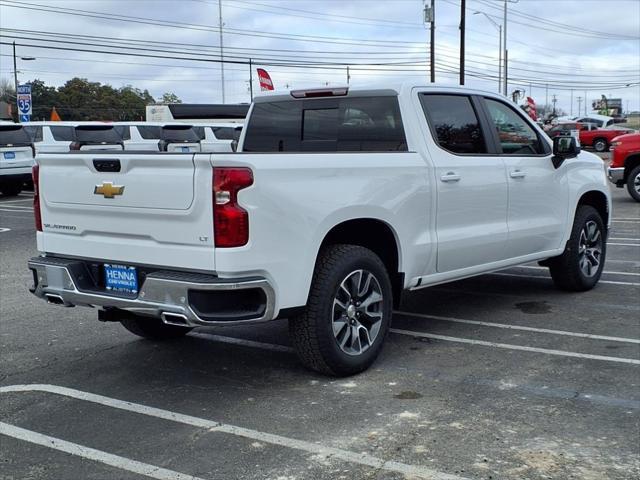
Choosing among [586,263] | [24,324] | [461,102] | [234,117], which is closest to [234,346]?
[24,324]

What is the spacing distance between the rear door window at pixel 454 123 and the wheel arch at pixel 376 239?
0.93 meters

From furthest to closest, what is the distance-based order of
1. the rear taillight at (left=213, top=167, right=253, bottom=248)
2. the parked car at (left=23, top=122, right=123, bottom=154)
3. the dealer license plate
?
the parked car at (left=23, top=122, right=123, bottom=154), the dealer license plate, the rear taillight at (left=213, top=167, right=253, bottom=248)

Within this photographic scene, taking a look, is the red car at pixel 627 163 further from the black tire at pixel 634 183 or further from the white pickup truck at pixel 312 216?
the white pickup truck at pixel 312 216

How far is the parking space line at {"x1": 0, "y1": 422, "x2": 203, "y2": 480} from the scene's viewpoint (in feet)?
11.9

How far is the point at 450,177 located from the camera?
566cm

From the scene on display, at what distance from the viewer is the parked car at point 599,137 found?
133 feet

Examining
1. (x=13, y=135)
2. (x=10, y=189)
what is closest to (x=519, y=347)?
(x=13, y=135)

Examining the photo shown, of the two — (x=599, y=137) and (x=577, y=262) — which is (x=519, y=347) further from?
(x=599, y=137)

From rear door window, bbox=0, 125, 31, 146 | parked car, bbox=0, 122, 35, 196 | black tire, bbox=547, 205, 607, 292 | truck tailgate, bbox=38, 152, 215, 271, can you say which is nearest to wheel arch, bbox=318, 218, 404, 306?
truck tailgate, bbox=38, 152, 215, 271

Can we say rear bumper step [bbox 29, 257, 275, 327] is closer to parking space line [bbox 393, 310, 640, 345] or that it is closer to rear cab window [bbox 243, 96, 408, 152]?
rear cab window [bbox 243, 96, 408, 152]

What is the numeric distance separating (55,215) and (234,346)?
172cm

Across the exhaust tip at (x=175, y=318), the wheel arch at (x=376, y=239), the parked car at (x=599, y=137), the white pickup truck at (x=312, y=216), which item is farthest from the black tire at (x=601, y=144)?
the exhaust tip at (x=175, y=318)

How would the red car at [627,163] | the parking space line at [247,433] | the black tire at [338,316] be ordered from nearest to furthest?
1. the parking space line at [247,433]
2. the black tire at [338,316]
3. the red car at [627,163]

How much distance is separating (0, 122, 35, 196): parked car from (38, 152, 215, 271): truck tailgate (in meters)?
15.7
